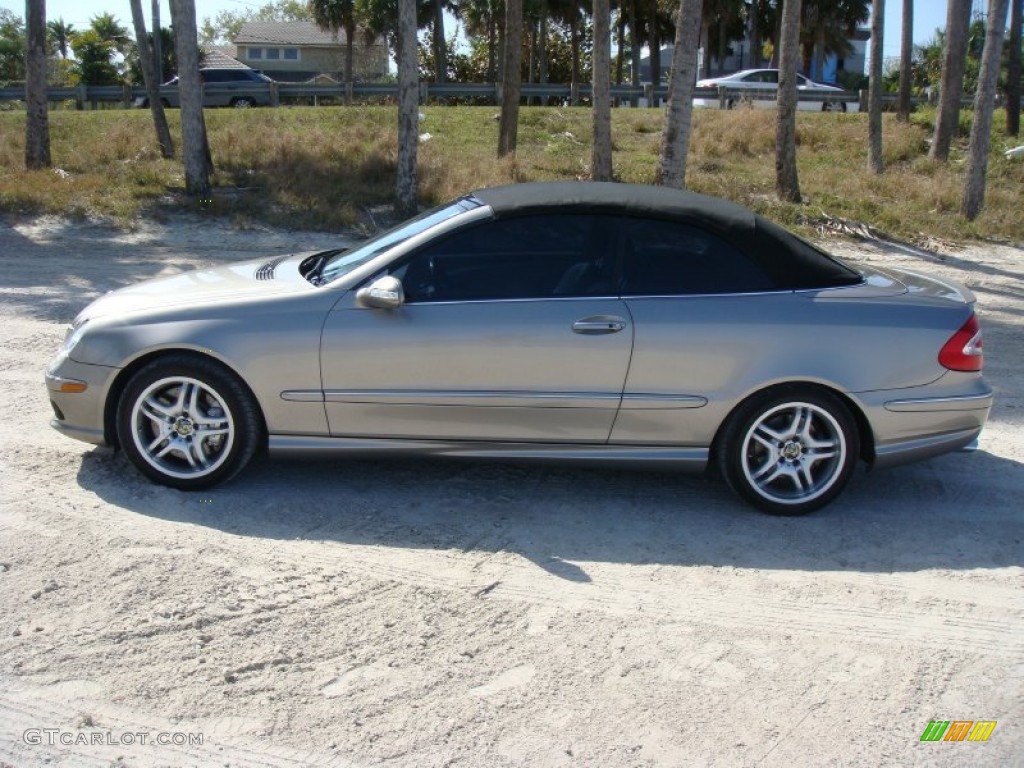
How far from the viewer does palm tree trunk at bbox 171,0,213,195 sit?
49.0 feet

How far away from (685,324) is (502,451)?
1072 mm

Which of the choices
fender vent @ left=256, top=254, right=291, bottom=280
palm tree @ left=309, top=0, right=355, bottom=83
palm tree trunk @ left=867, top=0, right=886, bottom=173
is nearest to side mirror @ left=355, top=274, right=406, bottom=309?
fender vent @ left=256, top=254, right=291, bottom=280

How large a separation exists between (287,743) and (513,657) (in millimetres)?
884

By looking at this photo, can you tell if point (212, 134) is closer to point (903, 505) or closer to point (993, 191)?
point (993, 191)

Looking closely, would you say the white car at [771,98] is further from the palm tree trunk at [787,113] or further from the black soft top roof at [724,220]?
the black soft top roof at [724,220]

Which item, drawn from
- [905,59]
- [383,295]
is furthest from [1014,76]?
[383,295]

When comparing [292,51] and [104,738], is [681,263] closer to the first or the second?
[104,738]

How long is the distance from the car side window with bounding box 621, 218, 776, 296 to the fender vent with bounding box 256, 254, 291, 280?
74.7 inches

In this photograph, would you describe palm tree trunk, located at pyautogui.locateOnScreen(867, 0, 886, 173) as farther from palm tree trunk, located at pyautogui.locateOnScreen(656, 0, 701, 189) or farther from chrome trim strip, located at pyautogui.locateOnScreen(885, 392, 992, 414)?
chrome trim strip, located at pyautogui.locateOnScreen(885, 392, 992, 414)

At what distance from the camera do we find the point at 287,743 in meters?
3.30

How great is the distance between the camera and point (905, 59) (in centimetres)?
2517

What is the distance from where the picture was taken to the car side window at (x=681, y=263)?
16.7 ft

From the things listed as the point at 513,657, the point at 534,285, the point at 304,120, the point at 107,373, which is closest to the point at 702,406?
the point at 534,285

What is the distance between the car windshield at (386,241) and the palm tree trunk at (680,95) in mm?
8194
